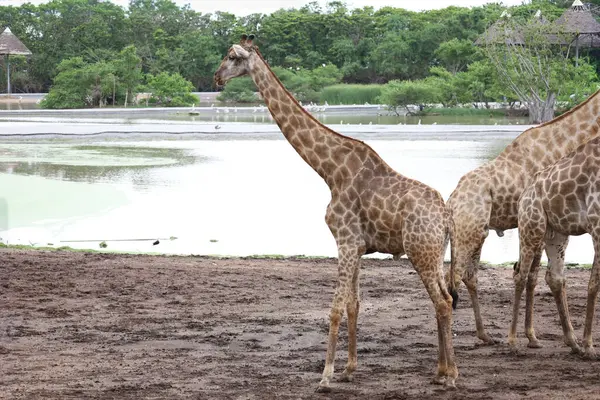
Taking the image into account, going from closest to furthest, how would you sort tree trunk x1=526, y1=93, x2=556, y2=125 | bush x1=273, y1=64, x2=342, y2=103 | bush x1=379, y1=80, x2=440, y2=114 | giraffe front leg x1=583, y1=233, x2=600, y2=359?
1. giraffe front leg x1=583, y1=233, x2=600, y2=359
2. tree trunk x1=526, y1=93, x2=556, y2=125
3. bush x1=379, y1=80, x2=440, y2=114
4. bush x1=273, y1=64, x2=342, y2=103

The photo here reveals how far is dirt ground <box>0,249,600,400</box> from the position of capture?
7039mm

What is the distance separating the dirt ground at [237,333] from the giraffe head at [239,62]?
7.54 ft

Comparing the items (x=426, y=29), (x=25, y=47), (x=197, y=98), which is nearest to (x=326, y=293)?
(x=197, y=98)

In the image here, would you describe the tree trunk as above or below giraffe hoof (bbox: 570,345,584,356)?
above

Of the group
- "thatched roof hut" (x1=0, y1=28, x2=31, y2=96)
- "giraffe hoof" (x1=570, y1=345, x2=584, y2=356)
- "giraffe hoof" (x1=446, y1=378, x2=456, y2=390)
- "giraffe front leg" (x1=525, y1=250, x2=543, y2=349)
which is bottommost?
"giraffe hoof" (x1=446, y1=378, x2=456, y2=390)

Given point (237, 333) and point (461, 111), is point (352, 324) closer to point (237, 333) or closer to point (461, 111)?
point (237, 333)

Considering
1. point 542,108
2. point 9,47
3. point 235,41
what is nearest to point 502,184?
point 542,108

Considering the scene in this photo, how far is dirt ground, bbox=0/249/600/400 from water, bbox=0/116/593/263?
1781 mm

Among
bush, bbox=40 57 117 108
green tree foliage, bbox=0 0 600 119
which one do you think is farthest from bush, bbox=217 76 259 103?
bush, bbox=40 57 117 108

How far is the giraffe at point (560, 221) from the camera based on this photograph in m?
7.59

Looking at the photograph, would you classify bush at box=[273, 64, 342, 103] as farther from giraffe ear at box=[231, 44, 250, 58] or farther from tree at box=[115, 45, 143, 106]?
giraffe ear at box=[231, 44, 250, 58]

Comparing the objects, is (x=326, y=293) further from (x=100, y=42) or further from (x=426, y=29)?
(x=100, y=42)

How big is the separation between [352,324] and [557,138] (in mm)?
2880

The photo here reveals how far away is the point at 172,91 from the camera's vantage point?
4988 centimetres
